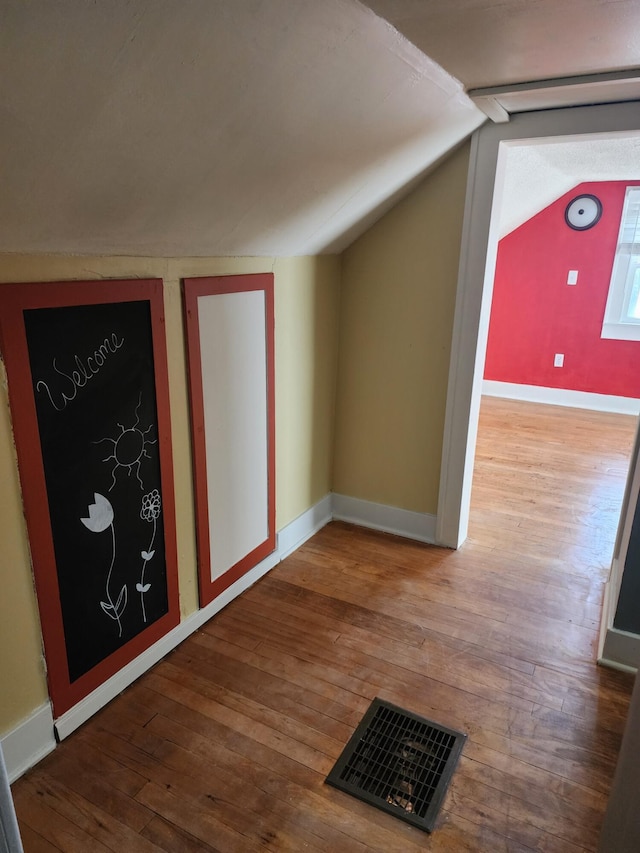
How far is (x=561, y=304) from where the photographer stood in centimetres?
530

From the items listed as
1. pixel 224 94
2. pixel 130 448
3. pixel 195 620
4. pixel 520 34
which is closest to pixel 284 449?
pixel 195 620

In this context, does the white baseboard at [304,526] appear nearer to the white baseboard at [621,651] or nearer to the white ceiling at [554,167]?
the white baseboard at [621,651]

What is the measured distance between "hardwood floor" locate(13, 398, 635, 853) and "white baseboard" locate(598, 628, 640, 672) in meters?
0.05

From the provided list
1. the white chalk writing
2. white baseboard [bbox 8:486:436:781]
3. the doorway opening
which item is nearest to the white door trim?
the doorway opening

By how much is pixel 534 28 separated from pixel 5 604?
6.20 ft

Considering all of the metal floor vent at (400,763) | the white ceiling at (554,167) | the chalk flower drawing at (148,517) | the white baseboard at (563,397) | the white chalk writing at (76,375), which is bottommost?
the metal floor vent at (400,763)

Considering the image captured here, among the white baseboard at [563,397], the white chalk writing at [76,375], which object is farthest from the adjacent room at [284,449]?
the white baseboard at [563,397]

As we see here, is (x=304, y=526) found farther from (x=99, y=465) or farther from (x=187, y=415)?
(x=99, y=465)

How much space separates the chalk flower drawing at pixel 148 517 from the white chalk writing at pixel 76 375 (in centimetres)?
45

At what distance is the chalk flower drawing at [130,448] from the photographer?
173 cm

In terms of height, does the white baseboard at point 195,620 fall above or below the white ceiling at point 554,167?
below

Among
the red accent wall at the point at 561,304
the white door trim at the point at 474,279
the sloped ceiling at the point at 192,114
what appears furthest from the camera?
the red accent wall at the point at 561,304

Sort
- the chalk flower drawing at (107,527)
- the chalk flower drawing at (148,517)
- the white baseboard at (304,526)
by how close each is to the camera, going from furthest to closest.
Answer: the white baseboard at (304,526), the chalk flower drawing at (148,517), the chalk flower drawing at (107,527)

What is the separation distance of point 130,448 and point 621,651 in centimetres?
180
